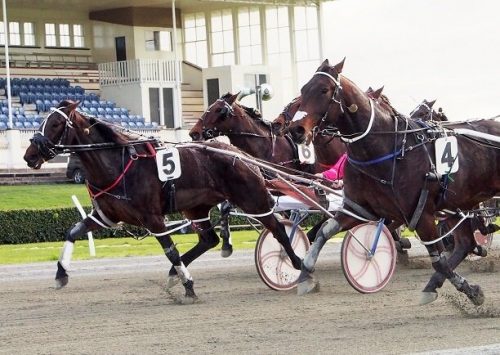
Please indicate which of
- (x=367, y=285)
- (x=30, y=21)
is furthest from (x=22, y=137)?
(x=367, y=285)

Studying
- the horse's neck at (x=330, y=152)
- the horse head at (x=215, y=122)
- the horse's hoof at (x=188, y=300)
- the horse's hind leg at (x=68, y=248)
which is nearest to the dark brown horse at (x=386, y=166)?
the horse's hoof at (x=188, y=300)

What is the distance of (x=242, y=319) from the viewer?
9070 mm

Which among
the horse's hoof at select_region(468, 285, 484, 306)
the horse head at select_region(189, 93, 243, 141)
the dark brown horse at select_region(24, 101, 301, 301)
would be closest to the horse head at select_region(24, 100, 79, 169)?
the dark brown horse at select_region(24, 101, 301, 301)

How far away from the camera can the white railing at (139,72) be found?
3841cm

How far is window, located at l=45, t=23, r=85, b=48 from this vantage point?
4088 centimetres

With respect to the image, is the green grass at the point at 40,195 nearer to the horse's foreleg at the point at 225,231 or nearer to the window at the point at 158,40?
the window at the point at 158,40

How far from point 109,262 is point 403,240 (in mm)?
4586

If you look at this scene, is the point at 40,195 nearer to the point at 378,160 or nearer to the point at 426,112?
the point at 426,112

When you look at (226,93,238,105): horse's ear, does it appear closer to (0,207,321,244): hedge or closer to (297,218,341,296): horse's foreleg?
(297,218,341,296): horse's foreleg

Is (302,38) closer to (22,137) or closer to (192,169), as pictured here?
(22,137)

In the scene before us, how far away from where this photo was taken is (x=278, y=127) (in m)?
12.6

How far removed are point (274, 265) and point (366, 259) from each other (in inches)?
47.2

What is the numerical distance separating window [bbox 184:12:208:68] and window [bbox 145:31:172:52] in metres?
1.64

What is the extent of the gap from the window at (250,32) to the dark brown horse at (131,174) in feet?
103
